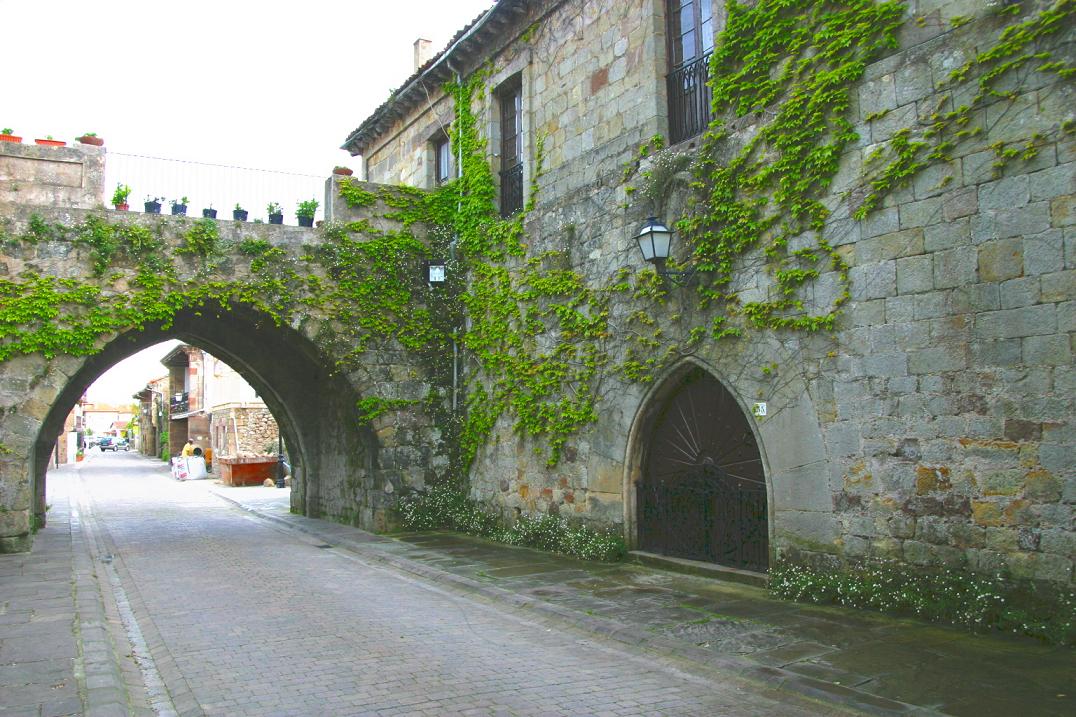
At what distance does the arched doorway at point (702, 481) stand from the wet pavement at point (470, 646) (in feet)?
1.58

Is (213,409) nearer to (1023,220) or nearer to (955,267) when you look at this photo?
(955,267)

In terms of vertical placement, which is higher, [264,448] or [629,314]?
[629,314]

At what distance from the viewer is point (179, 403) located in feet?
133

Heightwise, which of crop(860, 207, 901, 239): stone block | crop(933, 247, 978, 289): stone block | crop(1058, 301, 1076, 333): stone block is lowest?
crop(1058, 301, 1076, 333): stone block

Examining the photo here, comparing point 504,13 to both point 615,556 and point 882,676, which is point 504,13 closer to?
point 615,556

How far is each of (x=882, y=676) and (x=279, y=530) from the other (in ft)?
36.4

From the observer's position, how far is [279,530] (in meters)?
14.0

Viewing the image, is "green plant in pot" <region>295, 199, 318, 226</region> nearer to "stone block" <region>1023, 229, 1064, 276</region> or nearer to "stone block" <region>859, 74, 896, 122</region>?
"stone block" <region>859, 74, 896, 122</region>

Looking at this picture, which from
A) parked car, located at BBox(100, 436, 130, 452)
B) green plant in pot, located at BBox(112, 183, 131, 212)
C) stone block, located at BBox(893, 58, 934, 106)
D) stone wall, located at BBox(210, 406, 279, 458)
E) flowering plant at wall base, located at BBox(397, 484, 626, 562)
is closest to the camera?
stone block, located at BBox(893, 58, 934, 106)

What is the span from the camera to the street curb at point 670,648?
180 inches

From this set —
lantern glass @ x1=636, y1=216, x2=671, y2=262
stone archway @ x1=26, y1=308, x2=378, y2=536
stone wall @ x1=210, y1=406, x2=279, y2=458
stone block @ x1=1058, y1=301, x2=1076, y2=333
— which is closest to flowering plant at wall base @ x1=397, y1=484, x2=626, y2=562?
stone archway @ x1=26, y1=308, x2=378, y2=536

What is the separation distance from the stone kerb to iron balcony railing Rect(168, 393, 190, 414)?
2964cm

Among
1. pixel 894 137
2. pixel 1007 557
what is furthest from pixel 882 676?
pixel 894 137

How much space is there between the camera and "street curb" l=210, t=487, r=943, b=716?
15.0ft
